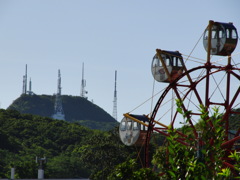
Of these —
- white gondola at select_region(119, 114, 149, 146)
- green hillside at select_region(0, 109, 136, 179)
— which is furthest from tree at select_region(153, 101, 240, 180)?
green hillside at select_region(0, 109, 136, 179)

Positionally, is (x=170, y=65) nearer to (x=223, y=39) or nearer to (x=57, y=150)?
(x=223, y=39)

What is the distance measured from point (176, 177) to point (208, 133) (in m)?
2.39

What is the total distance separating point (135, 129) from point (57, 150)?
364ft

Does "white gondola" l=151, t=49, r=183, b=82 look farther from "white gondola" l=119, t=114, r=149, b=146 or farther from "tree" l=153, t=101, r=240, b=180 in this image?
"tree" l=153, t=101, r=240, b=180

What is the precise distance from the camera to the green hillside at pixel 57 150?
128875 mm

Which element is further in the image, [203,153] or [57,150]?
[57,150]

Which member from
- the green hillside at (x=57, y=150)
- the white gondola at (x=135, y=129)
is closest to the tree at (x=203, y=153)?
the white gondola at (x=135, y=129)

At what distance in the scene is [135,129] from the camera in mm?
70125

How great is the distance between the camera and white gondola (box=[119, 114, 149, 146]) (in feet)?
229

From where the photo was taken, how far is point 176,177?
31047 mm

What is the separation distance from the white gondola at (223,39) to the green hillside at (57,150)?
58.2 metres

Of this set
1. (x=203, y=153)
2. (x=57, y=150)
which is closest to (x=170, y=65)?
(x=203, y=153)

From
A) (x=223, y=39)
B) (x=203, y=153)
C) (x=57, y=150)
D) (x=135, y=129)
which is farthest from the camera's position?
(x=57, y=150)

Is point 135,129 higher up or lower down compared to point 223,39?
lower down
